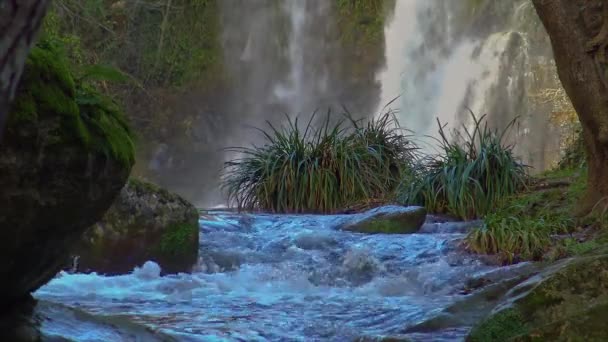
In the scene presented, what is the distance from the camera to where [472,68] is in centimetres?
1989

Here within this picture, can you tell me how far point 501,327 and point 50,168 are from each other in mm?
1786

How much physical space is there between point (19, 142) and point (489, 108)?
57.4 feet

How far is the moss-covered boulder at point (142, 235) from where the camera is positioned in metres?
6.21

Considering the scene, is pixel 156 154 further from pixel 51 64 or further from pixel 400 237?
pixel 51 64

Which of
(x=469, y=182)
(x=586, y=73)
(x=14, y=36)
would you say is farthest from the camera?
(x=469, y=182)

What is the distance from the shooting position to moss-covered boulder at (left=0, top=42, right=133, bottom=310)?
265 centimetres

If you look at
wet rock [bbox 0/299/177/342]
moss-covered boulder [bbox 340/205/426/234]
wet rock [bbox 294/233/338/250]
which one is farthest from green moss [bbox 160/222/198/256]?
wet rock [bbox 0/299/177/342]

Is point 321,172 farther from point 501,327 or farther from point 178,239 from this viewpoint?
point 501,327

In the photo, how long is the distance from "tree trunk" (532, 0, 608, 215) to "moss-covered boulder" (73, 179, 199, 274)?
3.22 m

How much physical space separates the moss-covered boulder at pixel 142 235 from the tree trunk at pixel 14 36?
5.10 meters

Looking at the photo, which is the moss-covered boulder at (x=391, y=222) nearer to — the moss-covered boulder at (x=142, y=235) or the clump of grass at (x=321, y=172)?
the moss-covered boulder at (x=142, y=235)

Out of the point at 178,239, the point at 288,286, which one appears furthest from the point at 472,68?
the point at 288,286

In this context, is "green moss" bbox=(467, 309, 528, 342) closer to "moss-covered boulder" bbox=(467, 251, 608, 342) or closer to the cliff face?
"moss-covered boulder" bbox=(467, 251, 608, 342)

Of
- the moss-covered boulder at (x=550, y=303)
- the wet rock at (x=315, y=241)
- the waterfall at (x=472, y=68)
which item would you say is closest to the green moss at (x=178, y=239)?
the wet rock at (x=315, y=241)
